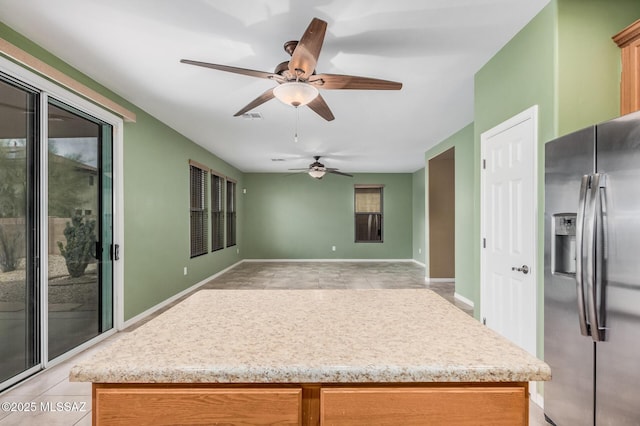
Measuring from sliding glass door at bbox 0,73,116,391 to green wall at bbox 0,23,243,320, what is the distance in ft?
0.93

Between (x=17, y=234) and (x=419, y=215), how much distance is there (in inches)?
322

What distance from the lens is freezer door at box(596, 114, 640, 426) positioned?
1.38 meters

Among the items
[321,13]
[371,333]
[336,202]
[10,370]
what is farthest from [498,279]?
[336,202]

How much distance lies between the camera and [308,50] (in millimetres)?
1891

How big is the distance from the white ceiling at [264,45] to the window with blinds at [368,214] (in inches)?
203

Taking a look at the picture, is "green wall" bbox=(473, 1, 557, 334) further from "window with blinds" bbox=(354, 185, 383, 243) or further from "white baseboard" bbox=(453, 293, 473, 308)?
"window with blinds" bbox=(354, 185, 383, 243)

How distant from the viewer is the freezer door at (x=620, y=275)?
54.3 inches

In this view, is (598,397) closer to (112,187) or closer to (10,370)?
(10,370)

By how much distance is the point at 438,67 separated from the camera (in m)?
2.87

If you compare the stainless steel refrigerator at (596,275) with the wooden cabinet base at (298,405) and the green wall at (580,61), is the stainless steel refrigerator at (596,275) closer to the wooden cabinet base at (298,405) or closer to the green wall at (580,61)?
the green wall at (580,61)

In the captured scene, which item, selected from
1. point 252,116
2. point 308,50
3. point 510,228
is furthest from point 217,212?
point 510,228

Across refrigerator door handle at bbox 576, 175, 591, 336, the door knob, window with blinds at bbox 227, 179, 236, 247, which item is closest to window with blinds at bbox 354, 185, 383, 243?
window with blinds at bbox 227, 179, 236, 247

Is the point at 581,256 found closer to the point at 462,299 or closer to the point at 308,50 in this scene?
the point at 308,50

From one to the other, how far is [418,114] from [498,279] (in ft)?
7.81
